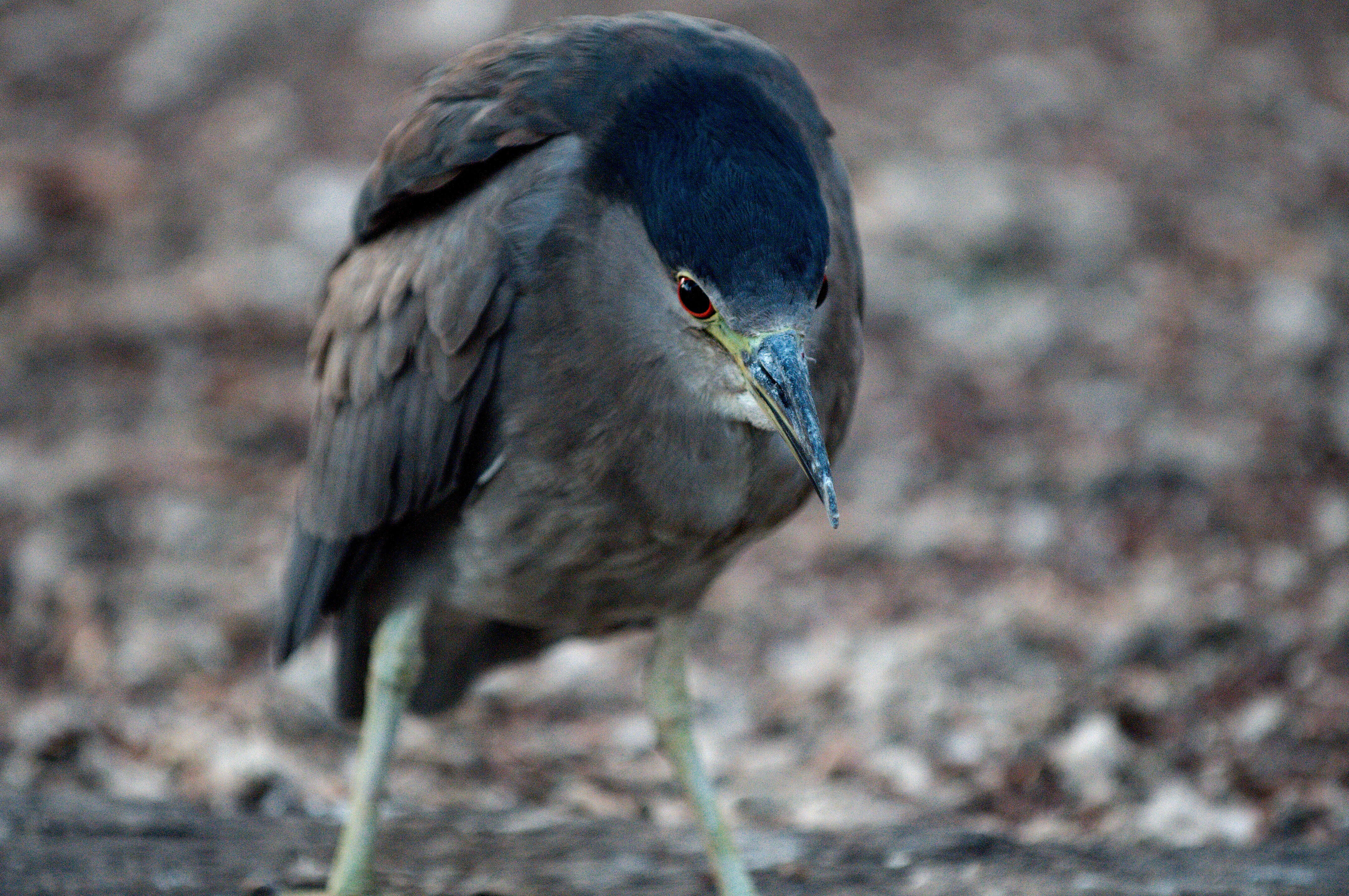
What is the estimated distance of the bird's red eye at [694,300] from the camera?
3053mm

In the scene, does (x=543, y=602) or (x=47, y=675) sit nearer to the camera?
(x=543, y=602)

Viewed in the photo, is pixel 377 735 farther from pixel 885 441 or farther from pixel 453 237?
pixel 885 441

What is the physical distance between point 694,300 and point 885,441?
138 inches

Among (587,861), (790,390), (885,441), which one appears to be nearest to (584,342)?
(790,390)

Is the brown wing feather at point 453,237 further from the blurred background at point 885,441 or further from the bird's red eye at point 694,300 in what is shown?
the blurred background at point 885,441

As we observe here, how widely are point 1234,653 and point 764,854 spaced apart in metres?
2.14

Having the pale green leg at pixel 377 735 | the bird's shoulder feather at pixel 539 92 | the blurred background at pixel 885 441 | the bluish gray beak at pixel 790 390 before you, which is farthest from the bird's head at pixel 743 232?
the blurred background at pixel 885 441

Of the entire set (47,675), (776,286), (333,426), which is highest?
(776,286)

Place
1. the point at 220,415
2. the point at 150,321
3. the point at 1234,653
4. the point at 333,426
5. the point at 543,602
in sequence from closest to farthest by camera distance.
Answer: the point at 543,602 → the point at 333,426 → the point at 1234,653 → the point at 220,415 → the point at 150,321

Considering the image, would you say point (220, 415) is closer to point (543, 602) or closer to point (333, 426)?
point (333, 426)

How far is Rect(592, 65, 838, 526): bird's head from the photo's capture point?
2.97 metres

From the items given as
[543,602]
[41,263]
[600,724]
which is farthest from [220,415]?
[543,602]

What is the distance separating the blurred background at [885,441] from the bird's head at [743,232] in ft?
6.69

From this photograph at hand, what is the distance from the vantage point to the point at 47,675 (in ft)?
17.7
